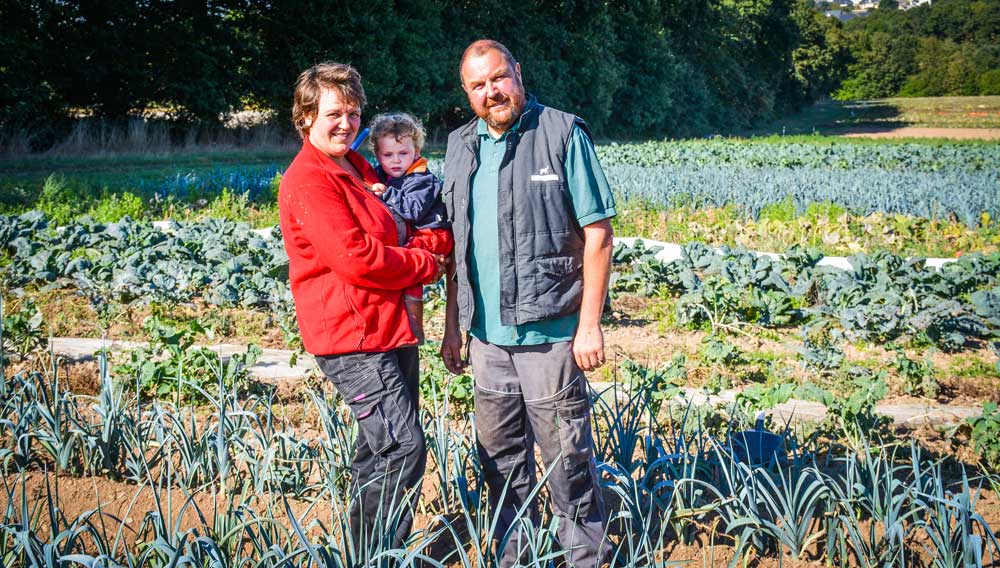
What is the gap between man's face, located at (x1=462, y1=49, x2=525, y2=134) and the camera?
7.27 ft

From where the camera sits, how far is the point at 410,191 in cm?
245

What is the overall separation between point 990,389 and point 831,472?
1930 mm

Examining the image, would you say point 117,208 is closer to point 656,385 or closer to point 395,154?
point 395,154

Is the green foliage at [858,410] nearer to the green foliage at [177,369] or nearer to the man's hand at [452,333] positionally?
the man's hand at [452,333]

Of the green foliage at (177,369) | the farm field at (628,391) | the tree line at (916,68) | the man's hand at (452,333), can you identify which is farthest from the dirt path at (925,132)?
the tree line at (916,68)

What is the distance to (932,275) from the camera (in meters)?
5.70

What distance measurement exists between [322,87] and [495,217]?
65cm

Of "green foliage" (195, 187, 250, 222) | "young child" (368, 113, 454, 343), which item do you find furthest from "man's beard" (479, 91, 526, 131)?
"green foliage" (195, 187, 250, 222)

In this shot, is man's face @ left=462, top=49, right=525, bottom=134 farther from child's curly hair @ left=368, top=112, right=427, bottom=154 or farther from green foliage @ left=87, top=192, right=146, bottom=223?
green foliage @ left=87, top=192, right=146, bottom=223

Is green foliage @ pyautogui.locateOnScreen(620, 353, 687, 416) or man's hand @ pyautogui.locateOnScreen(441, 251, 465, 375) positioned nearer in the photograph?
man's hand @ pyautogui.locateOnScreen(441, 251, 465, 375)

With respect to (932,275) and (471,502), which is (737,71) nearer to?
(932,275)

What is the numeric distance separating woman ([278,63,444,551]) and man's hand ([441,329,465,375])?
1.07 feet

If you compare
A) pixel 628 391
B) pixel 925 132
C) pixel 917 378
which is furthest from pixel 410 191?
pixel 925 132

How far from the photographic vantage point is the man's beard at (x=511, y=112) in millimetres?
2258
